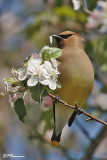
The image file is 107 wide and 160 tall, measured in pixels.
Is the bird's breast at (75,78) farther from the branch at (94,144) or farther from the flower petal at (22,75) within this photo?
the branch at (94,144)

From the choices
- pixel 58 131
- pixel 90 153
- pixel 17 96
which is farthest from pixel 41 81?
pixel 90 153

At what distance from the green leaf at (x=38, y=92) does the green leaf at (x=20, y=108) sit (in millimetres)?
87

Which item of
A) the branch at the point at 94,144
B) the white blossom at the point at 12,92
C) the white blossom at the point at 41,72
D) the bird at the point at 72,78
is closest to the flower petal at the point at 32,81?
the white blossom at the point at 41,72

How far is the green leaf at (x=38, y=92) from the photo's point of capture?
247 cm

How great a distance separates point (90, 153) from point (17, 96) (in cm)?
156

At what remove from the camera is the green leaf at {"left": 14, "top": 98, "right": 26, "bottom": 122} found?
2.55 meters

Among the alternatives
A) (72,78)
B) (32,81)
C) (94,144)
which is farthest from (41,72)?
(94,144)

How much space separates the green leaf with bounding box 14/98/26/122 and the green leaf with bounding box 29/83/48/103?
87mm

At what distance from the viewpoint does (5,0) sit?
6.45 metres

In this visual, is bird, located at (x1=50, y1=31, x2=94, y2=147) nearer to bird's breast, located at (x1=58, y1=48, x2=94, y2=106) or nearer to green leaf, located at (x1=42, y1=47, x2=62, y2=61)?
bird's breast, located at (x1=58, y1=48, x2=94, y2=106)

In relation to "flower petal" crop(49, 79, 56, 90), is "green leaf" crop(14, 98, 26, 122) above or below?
below

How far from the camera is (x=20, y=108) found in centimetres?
256

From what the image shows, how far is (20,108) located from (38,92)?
0.16m

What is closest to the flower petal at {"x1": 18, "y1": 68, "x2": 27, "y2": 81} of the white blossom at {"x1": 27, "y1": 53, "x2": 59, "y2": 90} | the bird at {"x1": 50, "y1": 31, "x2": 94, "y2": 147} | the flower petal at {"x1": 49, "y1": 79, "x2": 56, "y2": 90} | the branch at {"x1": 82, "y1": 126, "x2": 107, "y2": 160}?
the white blossom at {"x1": 27, "y1": 53, "x2": 59, "y2": 90}
